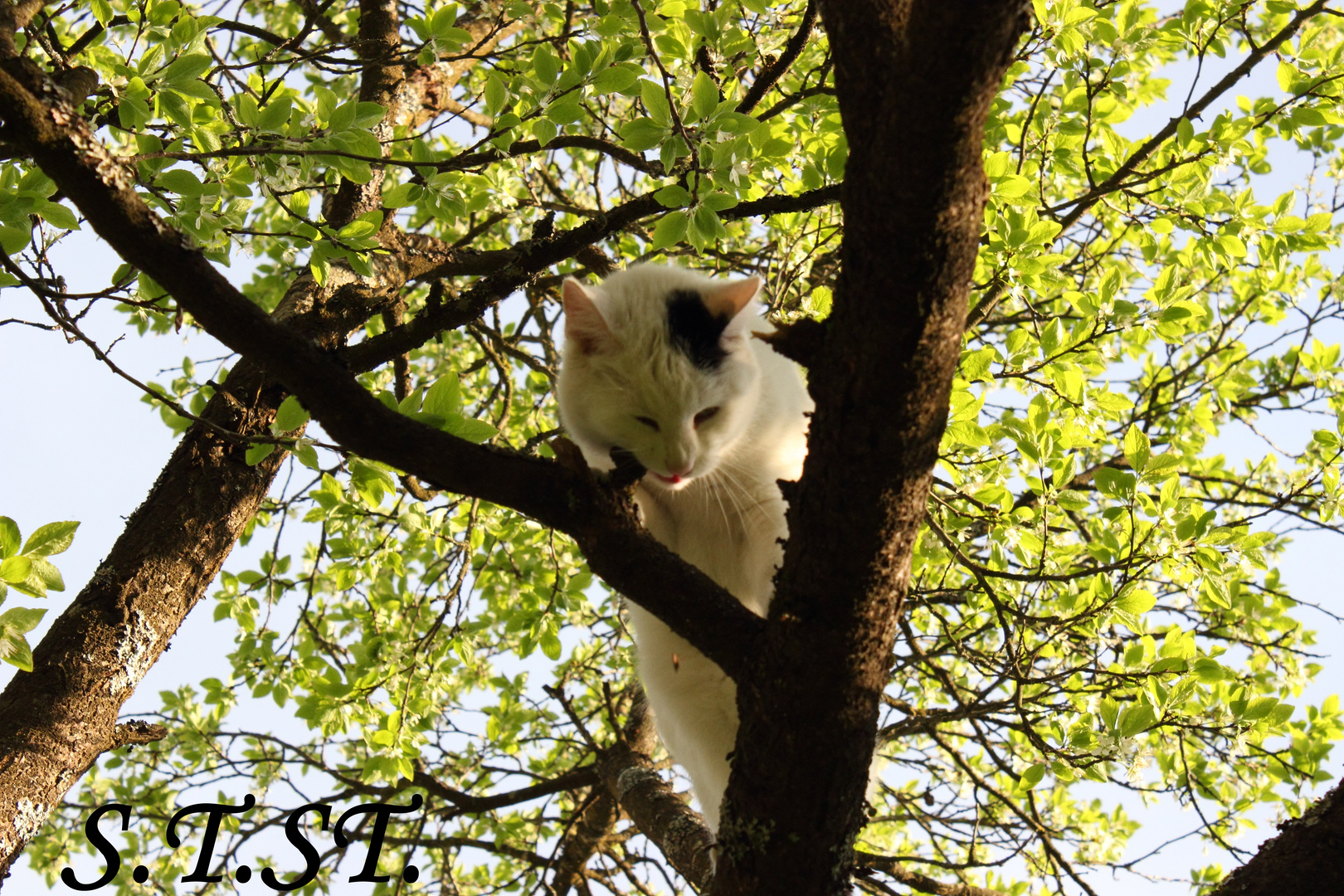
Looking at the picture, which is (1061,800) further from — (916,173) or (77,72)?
(77,72)

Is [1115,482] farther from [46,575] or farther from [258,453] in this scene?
[46,575]

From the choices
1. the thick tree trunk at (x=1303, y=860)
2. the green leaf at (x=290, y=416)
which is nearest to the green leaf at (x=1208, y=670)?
the thick tree trunk at (x=1303, y=860)

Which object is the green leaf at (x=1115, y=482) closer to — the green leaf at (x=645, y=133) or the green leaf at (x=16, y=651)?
the green leaf at (x=645, y=133)

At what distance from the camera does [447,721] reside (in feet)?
18.1

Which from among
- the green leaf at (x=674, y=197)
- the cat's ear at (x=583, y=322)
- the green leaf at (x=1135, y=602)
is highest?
the green leaf at (x=674, y=197)

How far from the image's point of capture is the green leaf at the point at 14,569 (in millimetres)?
1741

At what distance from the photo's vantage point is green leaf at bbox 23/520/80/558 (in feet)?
5.99

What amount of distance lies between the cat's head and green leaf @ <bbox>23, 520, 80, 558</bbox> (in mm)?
1466

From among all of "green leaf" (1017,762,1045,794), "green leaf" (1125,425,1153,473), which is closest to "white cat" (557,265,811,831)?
"green leaf" (1125,425,1153,473)

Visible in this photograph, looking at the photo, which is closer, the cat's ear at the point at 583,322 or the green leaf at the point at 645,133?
the green leaf at the point at 645,133

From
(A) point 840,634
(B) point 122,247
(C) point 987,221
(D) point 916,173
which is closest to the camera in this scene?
(D) point 916,173

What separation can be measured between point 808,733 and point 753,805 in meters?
0.21

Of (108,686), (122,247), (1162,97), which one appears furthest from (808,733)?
(1162,97)

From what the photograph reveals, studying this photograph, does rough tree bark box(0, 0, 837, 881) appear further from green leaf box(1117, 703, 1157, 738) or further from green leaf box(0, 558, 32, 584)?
green leaf box(1117, 703, 1157, 738)
